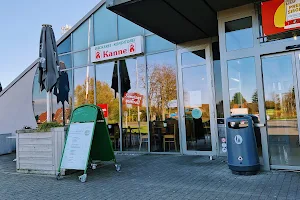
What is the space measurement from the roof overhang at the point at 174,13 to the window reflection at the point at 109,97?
3.17m

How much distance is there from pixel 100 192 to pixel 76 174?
1.79 meters

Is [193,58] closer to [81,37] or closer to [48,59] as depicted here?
[48,59]

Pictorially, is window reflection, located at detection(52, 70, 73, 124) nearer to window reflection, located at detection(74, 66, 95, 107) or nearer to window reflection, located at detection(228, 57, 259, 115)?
window reflection, located at detection(74, 66, 95, 107)

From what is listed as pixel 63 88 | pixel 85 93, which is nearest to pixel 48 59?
pixel 85 93

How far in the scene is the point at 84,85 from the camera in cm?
1038

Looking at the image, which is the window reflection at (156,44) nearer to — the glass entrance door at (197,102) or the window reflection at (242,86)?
the glass entrance door at (197,102)

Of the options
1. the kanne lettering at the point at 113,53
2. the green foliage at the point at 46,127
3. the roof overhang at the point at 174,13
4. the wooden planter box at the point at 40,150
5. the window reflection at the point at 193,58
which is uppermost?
the roof overhang at the point at 174,13

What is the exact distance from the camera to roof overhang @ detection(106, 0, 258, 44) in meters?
5.53

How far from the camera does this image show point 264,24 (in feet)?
18.2

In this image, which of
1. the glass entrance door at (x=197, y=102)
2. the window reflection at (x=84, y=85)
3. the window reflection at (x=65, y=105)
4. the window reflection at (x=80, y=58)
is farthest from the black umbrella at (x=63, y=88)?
the glass entrance door at (x=197, y=102)

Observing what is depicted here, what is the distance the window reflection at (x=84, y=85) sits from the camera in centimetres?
1019

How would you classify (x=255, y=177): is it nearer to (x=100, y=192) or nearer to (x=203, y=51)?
(x=100, y=192)

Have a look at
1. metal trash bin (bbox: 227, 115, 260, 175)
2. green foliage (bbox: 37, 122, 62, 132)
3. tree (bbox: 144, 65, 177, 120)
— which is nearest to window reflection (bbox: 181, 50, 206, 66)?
tree (bbox: 144, 65, 177, 120)

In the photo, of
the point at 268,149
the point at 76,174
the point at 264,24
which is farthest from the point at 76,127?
the point at 264,24
